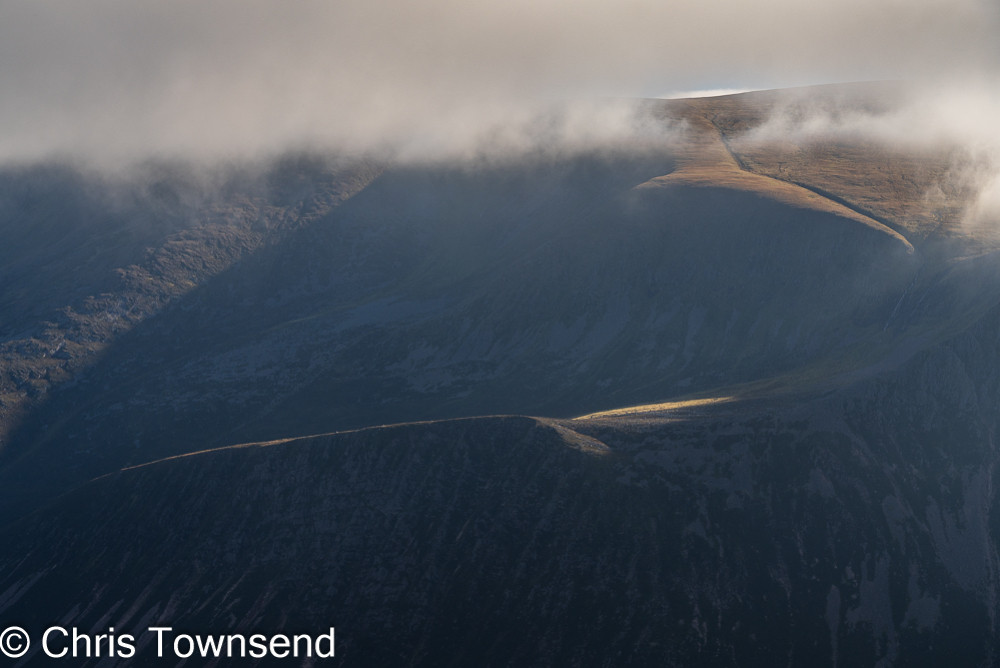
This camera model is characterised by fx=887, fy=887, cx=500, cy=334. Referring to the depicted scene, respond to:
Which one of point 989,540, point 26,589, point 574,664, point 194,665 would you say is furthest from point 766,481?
point 26,589

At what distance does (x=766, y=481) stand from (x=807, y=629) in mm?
21431

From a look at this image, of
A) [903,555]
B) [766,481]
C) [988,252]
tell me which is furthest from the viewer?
[988,252]

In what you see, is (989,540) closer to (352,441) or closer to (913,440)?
(913,440)

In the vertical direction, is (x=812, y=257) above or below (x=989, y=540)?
above

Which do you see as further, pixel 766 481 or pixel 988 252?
pixel 988 252

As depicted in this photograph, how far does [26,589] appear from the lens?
135875 mm

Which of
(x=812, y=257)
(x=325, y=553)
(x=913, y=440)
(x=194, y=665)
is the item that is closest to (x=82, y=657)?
(x=194, y=665)

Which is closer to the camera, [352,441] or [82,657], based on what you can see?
[82,657]

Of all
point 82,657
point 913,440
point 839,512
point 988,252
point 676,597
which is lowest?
point 82,657

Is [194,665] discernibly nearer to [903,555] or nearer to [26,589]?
[26,589]

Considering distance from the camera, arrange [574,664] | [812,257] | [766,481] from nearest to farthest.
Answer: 1. [574,664]
2. [766,481]
3. [812,257]

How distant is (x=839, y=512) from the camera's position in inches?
4626

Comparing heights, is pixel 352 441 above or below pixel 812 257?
below

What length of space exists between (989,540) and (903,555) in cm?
1184
